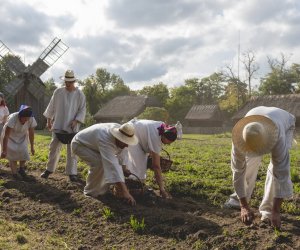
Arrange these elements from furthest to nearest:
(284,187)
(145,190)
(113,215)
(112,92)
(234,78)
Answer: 1. (112,92)
2. (234,78)
3. (145,190)
4. (113,215)
5. (284,187)

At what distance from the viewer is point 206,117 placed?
4931 centimetres

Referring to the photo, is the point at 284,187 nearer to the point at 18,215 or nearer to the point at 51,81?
the point at 18,215

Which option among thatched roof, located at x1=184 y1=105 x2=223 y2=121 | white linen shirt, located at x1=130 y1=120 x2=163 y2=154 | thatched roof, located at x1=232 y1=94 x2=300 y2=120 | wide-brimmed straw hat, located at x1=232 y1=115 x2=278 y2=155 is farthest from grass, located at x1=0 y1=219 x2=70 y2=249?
thatched roof, located at x1=184 y1=105 x2=223 y2=121

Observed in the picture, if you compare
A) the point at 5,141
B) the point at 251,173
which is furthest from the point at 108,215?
the point at 5,141

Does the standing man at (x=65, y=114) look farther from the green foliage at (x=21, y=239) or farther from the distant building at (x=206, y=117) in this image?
the distant building at (x=206, y=117)

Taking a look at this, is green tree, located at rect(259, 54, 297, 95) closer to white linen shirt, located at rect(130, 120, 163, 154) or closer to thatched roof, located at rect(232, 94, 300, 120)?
thatched roof, located at rect(232, 94, 300, 120)

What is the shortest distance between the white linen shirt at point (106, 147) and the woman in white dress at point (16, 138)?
225cm

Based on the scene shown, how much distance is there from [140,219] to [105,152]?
3.44ft

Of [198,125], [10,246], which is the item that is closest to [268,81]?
[198,125]

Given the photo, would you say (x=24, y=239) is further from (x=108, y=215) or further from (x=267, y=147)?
(x=267, y=147)

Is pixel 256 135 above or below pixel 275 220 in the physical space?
above

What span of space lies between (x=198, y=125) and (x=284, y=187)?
4658 centimetres

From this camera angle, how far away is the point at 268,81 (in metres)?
52.6

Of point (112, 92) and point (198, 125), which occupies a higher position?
point (112, 92)
